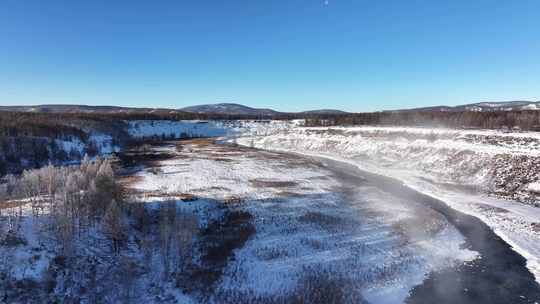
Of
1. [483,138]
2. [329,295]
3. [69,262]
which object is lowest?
[329,295]

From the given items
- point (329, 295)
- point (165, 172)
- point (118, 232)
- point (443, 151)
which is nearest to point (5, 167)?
point (165, 172)

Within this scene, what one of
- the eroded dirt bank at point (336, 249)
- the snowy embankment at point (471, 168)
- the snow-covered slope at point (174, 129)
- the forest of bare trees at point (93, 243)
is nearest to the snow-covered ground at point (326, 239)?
the eroded dirt bank at point (336, 249)

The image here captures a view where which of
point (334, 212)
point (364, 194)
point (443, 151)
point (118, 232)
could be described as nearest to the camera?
point (118, 232)

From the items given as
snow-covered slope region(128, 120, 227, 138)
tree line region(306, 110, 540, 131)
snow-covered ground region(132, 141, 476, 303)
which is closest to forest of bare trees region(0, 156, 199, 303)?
snow-covered ground region(132, 141, 476, 303)

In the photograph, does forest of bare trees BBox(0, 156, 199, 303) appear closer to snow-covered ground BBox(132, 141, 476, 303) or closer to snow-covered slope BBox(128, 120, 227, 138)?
snow-covered ground BBox(132, 141, 476, 303)

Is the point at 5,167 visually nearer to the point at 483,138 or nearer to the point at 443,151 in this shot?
the point at 443,151

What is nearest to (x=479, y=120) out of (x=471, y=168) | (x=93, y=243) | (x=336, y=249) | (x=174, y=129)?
(x=471, y=168)
